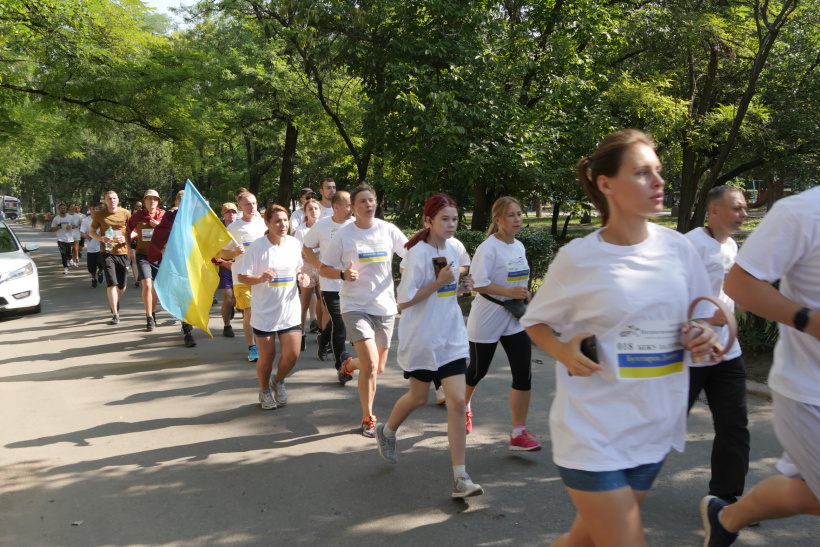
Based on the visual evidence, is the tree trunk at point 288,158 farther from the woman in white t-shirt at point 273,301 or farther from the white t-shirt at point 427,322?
the white t-shirt at point 427,322

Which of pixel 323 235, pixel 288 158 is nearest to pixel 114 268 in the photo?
pixel 323 235

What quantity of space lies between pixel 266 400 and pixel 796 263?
15.9 ft

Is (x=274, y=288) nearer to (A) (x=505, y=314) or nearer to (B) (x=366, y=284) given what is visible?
(B) (x=366, y=284)

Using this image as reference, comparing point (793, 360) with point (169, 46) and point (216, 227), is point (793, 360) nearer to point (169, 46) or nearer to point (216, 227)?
point (216, 227)

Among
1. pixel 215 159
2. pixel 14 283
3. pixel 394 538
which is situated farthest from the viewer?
pixel 215 159

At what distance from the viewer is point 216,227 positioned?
765 cm

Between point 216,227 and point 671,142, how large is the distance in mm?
14594

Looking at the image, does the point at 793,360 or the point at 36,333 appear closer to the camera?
the point at 793,360

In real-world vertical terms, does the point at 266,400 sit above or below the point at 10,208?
below

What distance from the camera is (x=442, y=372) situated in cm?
449

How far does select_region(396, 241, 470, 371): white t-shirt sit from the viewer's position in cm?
451

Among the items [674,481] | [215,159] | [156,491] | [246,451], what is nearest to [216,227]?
[246,451]

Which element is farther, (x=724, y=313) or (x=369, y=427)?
(x=369, y=427)

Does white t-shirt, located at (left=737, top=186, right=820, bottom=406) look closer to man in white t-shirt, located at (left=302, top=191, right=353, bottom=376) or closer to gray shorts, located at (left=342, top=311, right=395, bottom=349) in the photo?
gray shorts, located at (left=342, top=311, right=395, bottom=349)
